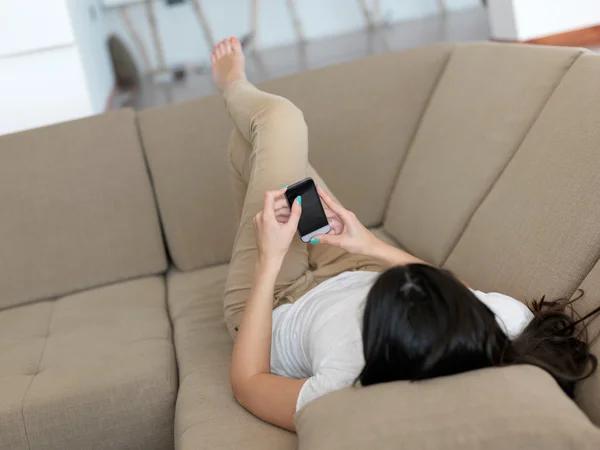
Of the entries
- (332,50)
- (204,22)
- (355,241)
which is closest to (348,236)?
(355,241)

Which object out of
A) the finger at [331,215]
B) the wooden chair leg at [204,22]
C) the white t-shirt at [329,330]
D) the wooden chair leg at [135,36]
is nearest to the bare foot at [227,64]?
the finger at [331,215]

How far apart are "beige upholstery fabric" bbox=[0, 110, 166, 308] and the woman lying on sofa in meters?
0.49

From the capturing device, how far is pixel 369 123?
2225 mm

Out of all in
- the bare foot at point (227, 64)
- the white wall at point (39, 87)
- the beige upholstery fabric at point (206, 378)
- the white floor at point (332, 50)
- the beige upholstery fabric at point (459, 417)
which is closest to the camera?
the beige upholstery fabric at point (459, 417)

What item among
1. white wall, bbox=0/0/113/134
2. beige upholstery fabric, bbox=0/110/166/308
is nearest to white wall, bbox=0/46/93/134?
white wall, bbox=0/0/113/134

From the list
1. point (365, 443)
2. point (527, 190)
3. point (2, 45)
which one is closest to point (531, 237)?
point (527, 190)

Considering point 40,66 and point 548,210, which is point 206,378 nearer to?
point 548,210

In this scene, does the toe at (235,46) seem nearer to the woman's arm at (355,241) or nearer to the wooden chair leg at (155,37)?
the woman's arm at (355,241)

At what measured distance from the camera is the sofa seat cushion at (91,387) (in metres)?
1.53

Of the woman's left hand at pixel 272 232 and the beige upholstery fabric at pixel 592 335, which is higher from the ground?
the woman's left hand at pixel 272 232

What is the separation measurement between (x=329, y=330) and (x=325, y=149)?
3.57 feet

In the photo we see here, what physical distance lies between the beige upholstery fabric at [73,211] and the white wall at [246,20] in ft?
13.9

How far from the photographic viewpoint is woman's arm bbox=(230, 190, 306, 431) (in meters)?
1.23

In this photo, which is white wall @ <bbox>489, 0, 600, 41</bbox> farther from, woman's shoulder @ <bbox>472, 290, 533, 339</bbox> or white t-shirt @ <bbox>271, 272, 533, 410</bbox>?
woman's shoulder @ <bbox>472, 290, 533, 339</bbox>
